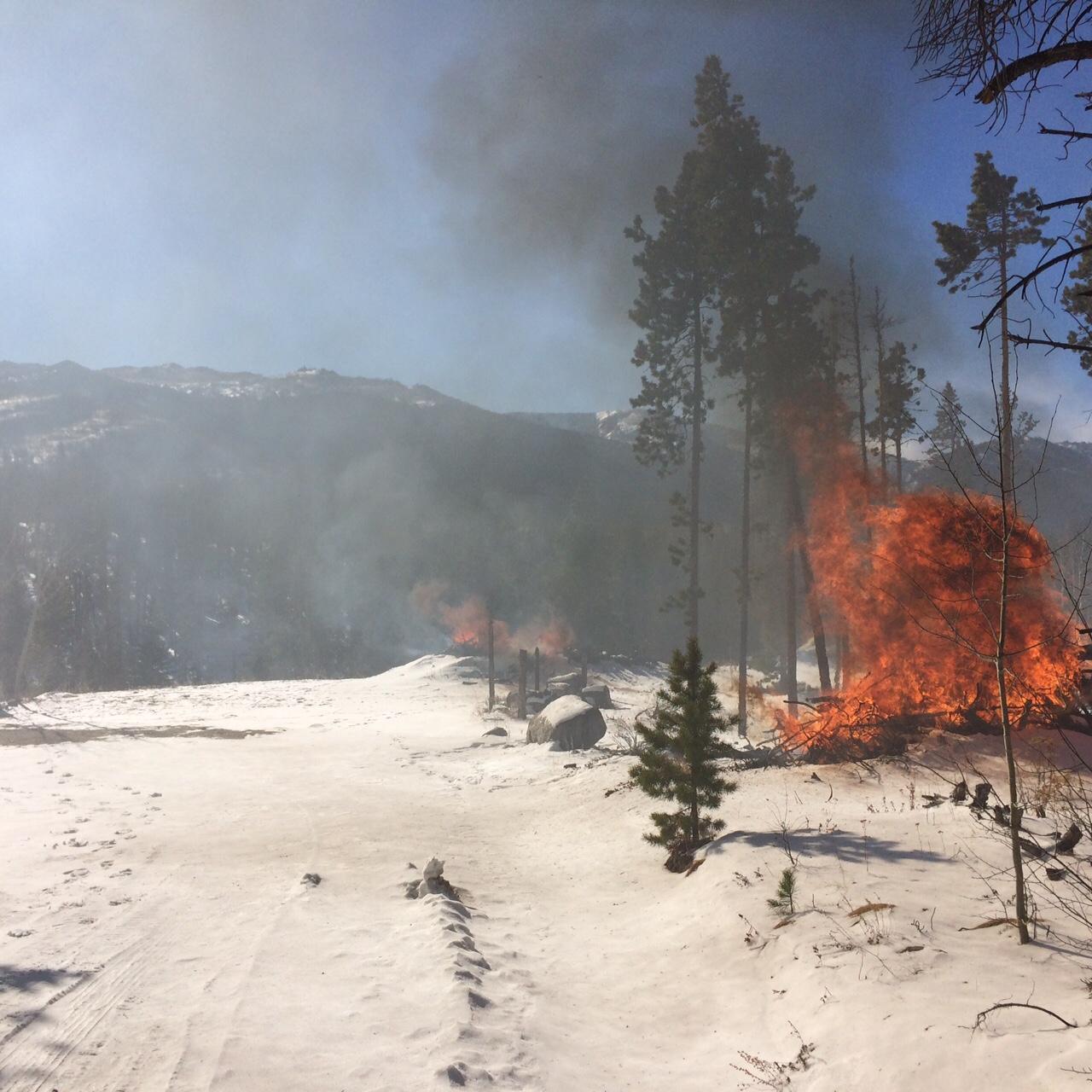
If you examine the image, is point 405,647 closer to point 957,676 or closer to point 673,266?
point 673,266

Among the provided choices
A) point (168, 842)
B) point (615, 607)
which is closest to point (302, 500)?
point (615, 607)

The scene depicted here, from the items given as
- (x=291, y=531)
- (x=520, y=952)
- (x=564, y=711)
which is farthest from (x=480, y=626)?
(x=520, y=952)

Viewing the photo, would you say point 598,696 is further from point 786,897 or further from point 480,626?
point 480,626

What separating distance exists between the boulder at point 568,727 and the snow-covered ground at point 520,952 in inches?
242

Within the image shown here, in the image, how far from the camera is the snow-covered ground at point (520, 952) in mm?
5461

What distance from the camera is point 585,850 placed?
12.9 metres

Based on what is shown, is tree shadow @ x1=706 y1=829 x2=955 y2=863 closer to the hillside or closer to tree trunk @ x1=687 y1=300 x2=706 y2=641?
tree trunk @ x1=687 y1=300 x2=706 y2=641

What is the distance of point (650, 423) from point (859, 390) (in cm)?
866

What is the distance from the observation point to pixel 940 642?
14.2 meters

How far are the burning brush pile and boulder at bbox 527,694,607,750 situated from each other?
7.15 m

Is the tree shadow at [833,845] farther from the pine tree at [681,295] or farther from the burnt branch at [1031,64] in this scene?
the pine tree at [681,295]

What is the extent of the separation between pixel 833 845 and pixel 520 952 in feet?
13.7

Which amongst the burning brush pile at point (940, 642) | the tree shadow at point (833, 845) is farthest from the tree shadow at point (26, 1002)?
the burning brush pile at point (940, 642)

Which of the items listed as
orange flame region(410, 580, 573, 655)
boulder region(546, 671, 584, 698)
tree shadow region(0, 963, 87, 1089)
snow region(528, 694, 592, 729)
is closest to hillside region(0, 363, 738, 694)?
orange flame region(410, 580, 573, 655)
